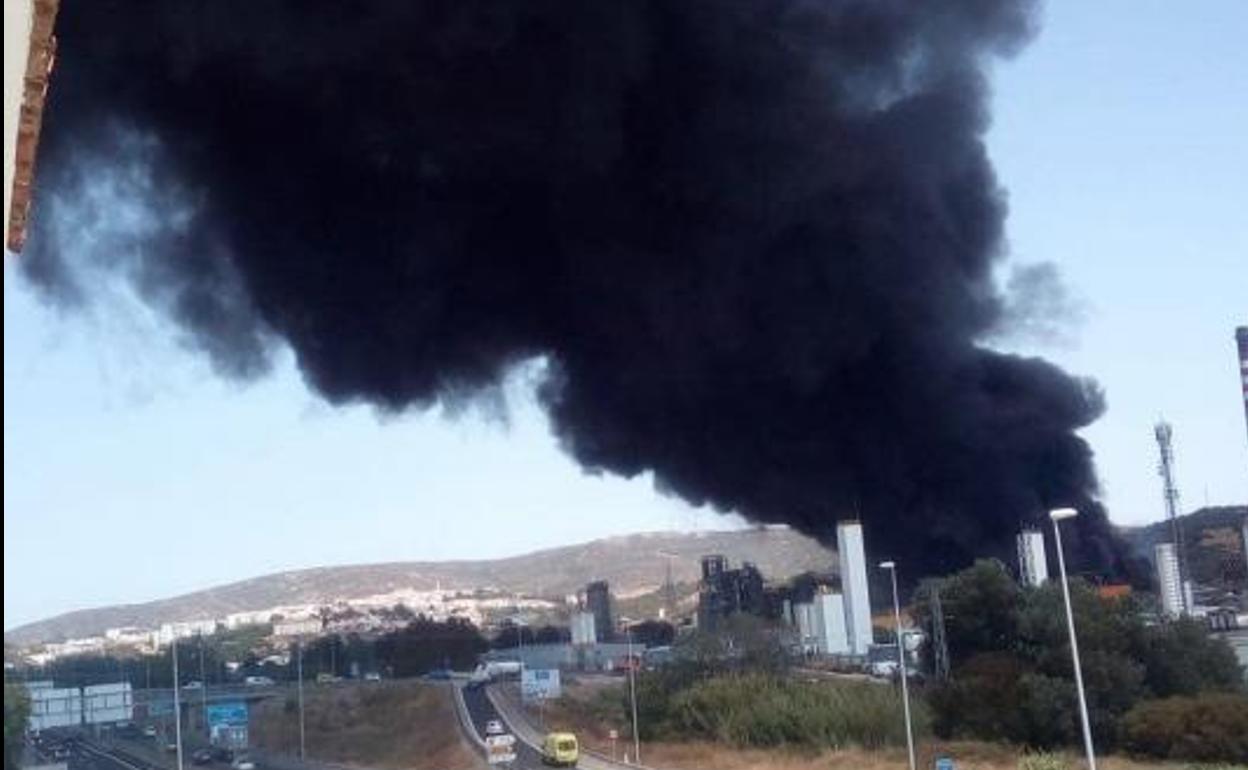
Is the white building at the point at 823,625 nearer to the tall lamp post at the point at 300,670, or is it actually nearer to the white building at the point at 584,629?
the white building at the point at 584,629

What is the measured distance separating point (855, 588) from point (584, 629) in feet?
30.2

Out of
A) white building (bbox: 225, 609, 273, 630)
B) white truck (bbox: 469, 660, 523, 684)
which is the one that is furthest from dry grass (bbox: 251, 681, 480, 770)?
white building (bbox: 225, 609, 273, 630)

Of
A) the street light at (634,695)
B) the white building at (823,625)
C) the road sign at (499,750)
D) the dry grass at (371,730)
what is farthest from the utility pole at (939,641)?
the dry grass at (371,730)

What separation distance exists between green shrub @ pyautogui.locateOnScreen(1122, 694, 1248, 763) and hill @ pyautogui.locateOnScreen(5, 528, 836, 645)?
58.6 feet

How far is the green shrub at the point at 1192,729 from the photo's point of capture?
64.6 feet

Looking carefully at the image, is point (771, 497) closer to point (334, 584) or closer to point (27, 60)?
point (334, 584)

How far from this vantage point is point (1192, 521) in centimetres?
4791

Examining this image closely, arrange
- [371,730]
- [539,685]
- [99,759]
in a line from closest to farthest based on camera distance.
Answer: [99,759] → [371,730] → [539,685]

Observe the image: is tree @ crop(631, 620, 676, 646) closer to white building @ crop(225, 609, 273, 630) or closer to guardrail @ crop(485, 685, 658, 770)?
guardrail @ crop(485, 685, 658, 770)

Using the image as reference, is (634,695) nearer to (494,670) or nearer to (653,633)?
(494,670)

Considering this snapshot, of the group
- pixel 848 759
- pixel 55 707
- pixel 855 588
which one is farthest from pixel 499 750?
pixel 855 588

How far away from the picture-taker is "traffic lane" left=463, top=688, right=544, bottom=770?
23.2 m

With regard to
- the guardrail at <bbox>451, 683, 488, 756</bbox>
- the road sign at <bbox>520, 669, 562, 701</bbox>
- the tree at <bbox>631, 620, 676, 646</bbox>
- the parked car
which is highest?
the tree at <bbox>631, 620, 676, 646</bbox>

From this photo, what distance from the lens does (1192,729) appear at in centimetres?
2034
